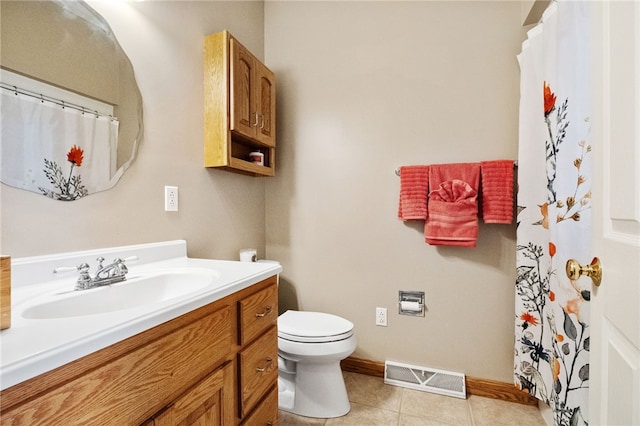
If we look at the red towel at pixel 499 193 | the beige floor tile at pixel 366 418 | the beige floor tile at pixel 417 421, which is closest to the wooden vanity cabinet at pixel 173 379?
the beige floor tile at pixel 366 418

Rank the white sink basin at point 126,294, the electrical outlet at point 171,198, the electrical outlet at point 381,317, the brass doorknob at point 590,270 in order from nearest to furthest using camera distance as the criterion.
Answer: the brass doorknob at point 590,270 < the white sink basin at point 126,294 < the electrical outlet at point 171,198 < the electrical outlet at point 381,317

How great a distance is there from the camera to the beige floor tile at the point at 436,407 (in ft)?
4.93

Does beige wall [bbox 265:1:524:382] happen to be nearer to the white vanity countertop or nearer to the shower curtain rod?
the white vanity countertop

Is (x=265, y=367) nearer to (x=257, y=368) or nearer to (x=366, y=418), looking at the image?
(x=257, y=368)

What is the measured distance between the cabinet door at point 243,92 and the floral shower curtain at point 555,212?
1.45 m

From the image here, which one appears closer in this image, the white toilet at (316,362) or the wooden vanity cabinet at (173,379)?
the wooden vanity cabinet at (173,379)

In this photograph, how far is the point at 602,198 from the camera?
24.5 inches

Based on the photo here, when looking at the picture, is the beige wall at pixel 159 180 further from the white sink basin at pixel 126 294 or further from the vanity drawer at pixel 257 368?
the vanity drawer at pixel 257 368

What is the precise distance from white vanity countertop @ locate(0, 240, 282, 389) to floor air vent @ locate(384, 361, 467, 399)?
1217 mm

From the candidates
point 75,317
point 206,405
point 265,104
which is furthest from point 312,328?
point 265,104

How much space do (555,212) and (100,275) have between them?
170 centimetres

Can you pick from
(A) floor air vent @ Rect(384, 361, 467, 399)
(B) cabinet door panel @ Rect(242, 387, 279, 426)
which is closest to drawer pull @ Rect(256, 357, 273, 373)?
(B) cabinet door panel @ Rect(242, 387, 279, 426)

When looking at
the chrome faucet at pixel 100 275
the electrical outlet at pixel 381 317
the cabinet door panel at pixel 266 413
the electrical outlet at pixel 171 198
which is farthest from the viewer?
the electrical outlet at pixel 381 317

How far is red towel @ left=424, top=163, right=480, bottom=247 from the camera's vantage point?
1.59 metres
